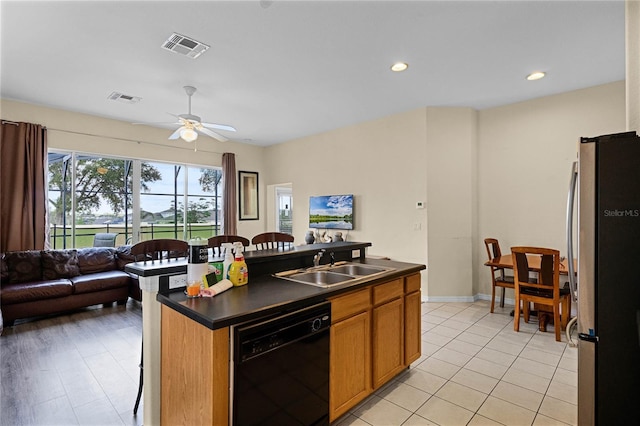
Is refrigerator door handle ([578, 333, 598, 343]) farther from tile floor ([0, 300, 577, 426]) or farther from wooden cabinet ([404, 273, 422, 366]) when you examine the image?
wooden cabinet ([404, 273, 422, 366])

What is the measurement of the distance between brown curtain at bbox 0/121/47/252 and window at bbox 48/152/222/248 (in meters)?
0.35

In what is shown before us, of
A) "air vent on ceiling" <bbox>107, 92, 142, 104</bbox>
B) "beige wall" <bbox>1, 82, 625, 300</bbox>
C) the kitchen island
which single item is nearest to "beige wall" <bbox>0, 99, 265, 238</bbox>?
"beige wall" <bbox>1, 82, 625, 300</bbox>

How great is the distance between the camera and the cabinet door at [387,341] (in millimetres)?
2297

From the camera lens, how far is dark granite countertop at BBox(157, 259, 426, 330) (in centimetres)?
147

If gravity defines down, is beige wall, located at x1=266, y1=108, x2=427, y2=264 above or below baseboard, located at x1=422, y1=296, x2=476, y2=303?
above

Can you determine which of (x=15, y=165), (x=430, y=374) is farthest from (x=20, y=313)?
(x=430, y=374)

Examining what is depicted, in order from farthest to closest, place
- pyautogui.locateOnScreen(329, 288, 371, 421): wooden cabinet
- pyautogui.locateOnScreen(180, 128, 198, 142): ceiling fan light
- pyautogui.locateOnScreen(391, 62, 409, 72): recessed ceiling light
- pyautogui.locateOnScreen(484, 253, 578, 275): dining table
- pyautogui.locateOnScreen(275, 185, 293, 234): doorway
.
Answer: pyautogui.locateOnScreen(275, 185, 293, 234): doorway
pyautogui.locateOnScreen(180, 128, 198, 142): ceiling fan light
pyautogui.locateOnScreen(484, 253, 578, 275): dining table
pyautogui.locateOnScreen(391, 62, 409, 72): recessed ceiling light
pyautogui.locateOnScreen(329, 288, 371, 421): wooden cabinet

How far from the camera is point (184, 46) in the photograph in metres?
3.08

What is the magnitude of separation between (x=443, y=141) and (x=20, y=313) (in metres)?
6.16

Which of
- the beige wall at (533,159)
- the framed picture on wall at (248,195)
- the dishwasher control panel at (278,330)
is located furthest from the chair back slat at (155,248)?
the framed picture on wall at (248,195)

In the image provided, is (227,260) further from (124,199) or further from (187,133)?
(124,199)

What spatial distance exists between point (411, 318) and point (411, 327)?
0.08 m

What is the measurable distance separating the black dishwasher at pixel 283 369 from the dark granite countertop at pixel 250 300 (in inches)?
2.2

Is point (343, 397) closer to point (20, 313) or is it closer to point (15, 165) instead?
point (20, 313)
